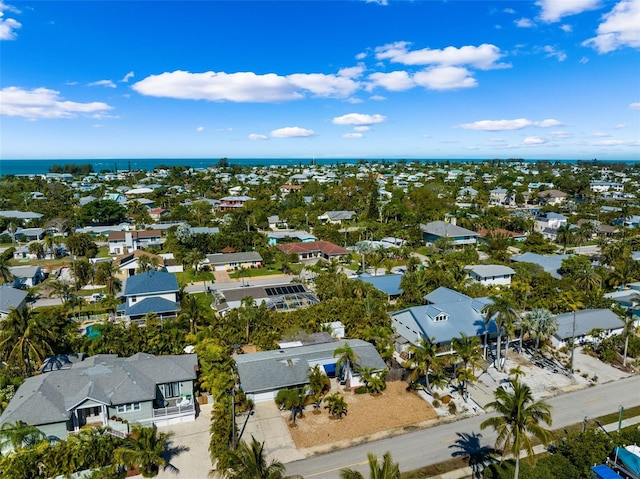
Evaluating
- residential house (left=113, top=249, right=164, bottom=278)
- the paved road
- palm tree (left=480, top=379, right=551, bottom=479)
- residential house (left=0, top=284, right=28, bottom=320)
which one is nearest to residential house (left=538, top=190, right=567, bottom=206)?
the paved road

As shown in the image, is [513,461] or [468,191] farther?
[468,191]

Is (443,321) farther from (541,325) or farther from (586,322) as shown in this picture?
(586,322)

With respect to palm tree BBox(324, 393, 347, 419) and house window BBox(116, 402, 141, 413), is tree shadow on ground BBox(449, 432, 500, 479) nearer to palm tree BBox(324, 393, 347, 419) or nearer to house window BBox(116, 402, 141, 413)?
palm tree BBox(324, 393, 347, 419)

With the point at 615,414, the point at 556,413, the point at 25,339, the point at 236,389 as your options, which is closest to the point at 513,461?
the point at 556,413

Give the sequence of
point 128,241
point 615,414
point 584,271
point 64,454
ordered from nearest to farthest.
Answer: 1. point 64,454
2. point 615,414
3. point 584,271
4. point 128,241

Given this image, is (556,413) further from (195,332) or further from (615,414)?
(195,332)

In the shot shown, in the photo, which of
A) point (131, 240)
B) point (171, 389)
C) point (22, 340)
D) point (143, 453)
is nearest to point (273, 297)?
point (171, 389)
